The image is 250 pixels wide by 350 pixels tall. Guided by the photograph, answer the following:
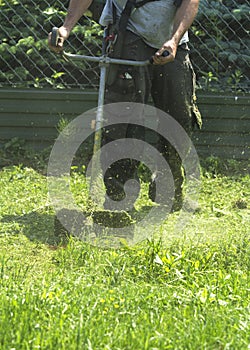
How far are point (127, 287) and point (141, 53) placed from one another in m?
1.82

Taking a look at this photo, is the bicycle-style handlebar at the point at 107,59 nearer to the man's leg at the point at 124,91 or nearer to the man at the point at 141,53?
the man at the point at 141,53

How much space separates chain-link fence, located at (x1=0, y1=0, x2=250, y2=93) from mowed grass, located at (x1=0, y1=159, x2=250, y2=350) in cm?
163

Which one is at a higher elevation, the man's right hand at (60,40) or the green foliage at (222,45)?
the man's right hand at (60,40)

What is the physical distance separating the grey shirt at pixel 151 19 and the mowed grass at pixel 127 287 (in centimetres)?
110

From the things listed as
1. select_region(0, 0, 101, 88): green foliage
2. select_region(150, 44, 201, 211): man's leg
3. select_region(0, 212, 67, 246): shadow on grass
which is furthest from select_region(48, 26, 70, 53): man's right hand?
select_region(0, 0, 101, 88): green foliage

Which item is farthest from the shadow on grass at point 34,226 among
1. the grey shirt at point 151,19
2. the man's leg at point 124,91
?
the grey shirt at point 151,19

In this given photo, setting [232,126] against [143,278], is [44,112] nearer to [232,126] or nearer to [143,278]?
[232,126]

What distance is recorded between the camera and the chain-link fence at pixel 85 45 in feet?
21.4

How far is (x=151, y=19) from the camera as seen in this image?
493 centimetres

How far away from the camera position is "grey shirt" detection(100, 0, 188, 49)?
194 inches

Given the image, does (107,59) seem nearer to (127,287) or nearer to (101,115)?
(101,115)

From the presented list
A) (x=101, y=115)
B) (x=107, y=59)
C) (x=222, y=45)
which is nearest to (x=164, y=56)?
(x=107, y=59)

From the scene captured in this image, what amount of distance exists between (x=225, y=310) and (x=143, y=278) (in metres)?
0.60

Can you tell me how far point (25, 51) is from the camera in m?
6.63
